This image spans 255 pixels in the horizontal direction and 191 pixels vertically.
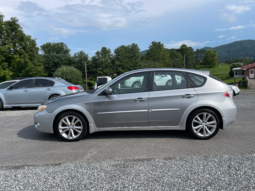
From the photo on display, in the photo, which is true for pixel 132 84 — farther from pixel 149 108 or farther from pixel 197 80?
pixel 197 80

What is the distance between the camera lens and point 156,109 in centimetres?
501

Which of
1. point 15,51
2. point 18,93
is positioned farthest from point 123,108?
point 15,51

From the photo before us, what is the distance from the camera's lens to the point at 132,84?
17.1 ft

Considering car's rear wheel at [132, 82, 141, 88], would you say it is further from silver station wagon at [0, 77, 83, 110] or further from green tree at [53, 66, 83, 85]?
green tree at [53, 66, 83, 85]

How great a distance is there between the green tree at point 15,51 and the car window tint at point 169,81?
1234 inches

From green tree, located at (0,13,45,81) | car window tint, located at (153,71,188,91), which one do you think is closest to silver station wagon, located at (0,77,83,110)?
car window tint, located at (153,71,188,91)

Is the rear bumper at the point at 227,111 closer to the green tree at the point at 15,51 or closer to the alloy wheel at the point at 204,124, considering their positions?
the alloy wheel at the point at 204,124

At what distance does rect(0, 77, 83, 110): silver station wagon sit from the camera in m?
10.3

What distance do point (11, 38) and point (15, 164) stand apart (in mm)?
35887

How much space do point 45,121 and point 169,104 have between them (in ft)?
9.49

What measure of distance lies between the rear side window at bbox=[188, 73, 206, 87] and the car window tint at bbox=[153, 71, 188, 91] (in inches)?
6.5

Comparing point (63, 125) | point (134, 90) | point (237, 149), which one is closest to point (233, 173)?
point (237, 149)

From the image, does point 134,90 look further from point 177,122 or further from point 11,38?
point 11,38

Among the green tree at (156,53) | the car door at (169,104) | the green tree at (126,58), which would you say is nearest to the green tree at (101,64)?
the green tree at (126,58)
